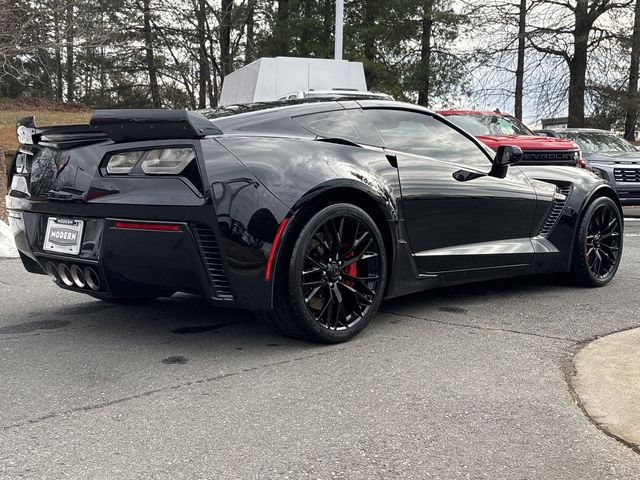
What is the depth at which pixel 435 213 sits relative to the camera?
423 centimetres

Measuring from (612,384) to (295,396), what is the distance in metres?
1.42

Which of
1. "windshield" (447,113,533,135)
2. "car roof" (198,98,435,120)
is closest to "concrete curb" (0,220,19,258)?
"car roof" (198,98,435,120)

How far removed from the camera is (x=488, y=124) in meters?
11.0

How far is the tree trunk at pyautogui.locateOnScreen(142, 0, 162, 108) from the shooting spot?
2656cm

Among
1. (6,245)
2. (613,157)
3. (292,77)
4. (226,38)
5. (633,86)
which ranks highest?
(226,38)

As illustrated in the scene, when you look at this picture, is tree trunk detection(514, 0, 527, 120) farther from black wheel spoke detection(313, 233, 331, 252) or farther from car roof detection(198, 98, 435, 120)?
black wheel spoke detection(313, 233, 331, 252)

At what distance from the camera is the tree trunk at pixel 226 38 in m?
26.7

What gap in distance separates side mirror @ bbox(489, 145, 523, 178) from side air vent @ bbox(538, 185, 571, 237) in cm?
59

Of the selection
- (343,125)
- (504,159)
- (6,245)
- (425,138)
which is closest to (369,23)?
(6,245)

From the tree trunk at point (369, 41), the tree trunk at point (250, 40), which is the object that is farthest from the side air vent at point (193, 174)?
the tree trunk at point (250, 40)

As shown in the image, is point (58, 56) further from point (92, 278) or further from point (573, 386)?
point (573, 386)

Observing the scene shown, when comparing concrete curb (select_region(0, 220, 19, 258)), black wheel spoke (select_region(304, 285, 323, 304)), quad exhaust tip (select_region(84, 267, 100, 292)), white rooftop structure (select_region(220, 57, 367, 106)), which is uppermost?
white rooftop structure (select_region(220, 57, 367, 106))

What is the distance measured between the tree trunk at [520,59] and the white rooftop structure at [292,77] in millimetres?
12188

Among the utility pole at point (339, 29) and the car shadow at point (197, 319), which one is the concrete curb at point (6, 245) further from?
the utility pole at point (339, 29)
